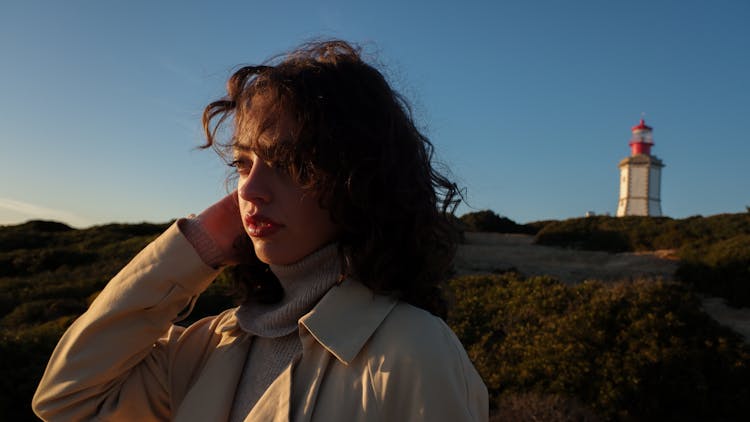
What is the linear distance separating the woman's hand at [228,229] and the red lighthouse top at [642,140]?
134 ft

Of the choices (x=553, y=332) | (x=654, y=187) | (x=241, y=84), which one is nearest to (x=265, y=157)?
(x=241, y=84)

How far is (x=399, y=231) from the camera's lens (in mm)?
1515

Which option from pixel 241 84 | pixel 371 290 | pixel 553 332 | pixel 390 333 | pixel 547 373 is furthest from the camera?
pixel 553 332

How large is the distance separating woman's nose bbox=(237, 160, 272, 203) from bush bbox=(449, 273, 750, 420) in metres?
3.40

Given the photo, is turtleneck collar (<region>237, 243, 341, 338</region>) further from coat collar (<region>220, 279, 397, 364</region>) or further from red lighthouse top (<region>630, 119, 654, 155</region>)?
red lighthouse top (<region>630, 119, 654, 155</region>)

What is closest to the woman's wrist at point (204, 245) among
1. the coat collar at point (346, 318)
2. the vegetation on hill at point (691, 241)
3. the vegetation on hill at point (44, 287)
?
the coat collar at point (346, 318)

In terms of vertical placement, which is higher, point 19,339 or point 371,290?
point 371,290

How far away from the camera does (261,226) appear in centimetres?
148

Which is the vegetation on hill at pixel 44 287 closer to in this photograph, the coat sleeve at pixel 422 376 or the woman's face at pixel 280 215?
the woman's face at pixel 280 215

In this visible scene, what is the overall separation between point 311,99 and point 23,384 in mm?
4630

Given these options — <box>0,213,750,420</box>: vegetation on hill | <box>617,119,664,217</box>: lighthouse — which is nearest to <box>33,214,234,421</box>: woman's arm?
<box>0,213,750,420</box>: vegetation on hill

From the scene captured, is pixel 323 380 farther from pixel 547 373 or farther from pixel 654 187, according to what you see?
pixel 654 187

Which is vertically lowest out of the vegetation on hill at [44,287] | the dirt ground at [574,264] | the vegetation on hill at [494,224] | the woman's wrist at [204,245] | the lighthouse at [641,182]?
Result: the vegetation on hill at [44,287]

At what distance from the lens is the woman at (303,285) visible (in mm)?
1293
